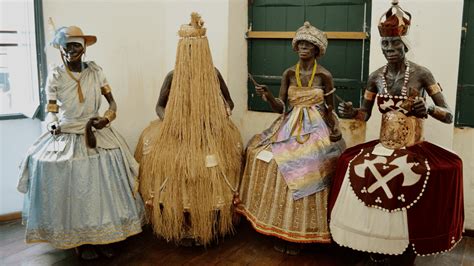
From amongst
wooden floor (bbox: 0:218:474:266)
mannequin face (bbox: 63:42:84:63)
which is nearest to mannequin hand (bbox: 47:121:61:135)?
mannequin face (bbox: 63:42:84:63)

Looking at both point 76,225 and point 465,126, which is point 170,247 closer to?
point 76,225

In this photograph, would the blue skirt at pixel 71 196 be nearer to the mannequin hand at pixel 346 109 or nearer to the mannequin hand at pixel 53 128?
the mannequin hand at pixel 53 128

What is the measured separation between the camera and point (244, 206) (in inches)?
125

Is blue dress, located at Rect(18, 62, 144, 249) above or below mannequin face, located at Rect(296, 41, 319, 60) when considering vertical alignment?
below

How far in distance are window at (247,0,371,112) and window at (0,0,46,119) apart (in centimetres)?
162

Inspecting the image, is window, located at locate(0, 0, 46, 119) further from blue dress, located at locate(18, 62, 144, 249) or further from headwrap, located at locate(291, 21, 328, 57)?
headwrap, located at locate(291, 21, 328, 57)

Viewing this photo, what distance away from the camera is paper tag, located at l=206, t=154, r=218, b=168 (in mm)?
3003

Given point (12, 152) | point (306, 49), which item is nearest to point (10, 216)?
point (12, 152)

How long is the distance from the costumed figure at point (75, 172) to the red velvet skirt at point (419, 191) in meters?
1.41

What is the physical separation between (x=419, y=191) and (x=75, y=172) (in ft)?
6.30

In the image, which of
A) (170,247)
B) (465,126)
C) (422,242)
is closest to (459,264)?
(422,242)

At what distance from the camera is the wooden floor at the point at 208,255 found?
9.82 feet

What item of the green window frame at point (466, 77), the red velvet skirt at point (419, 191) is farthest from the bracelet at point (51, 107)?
the green window frame at point (466, 77)

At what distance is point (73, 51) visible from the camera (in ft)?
9.43
